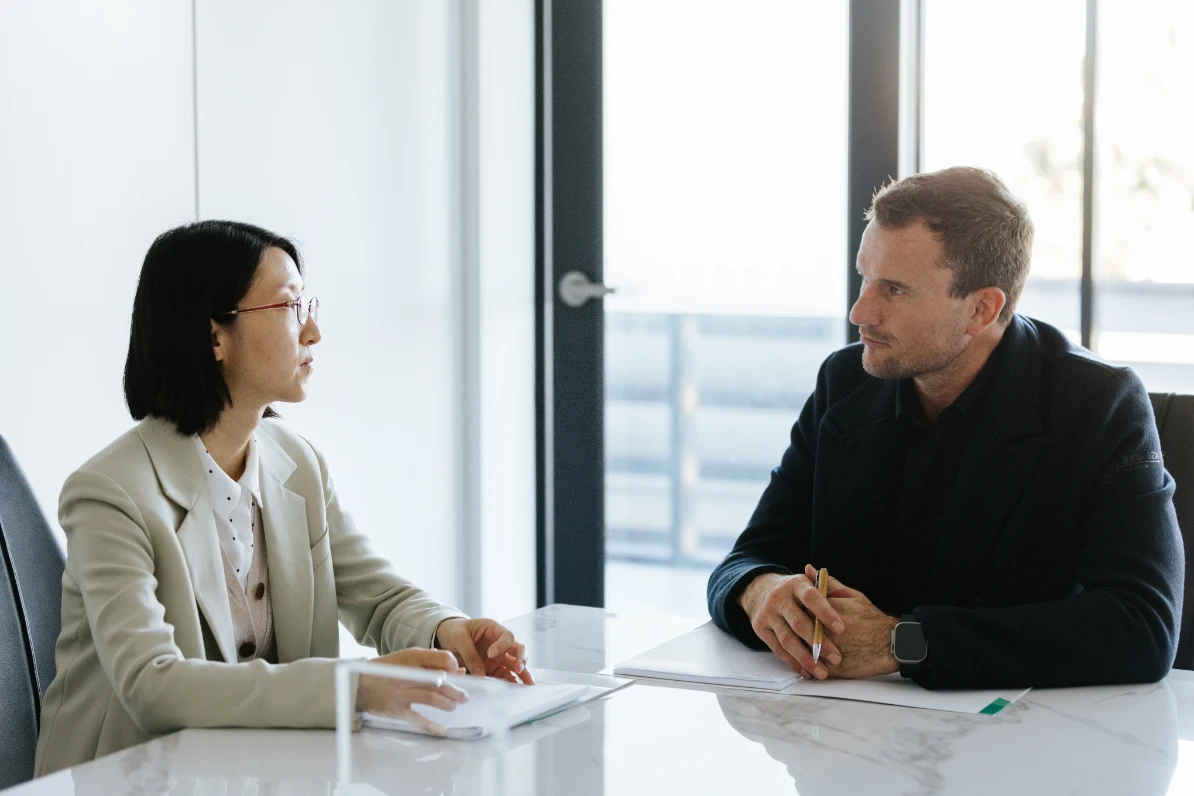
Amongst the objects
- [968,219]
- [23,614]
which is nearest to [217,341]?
[23,614]

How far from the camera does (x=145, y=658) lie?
4.38ft

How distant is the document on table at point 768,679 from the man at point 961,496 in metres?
0.02

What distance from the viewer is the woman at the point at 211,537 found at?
4.59 ft

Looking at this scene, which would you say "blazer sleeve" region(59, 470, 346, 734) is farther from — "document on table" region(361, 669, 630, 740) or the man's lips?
the man's lips

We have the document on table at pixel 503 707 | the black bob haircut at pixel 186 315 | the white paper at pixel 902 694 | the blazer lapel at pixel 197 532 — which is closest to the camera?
the document on table at pixel 503 707

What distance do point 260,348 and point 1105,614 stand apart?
1122 millimetres

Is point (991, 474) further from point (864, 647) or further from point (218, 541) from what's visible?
point (218, 541)

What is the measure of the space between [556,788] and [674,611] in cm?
237

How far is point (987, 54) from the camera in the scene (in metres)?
2.84

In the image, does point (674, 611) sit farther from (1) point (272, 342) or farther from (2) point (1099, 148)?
(1) point (272, 342)

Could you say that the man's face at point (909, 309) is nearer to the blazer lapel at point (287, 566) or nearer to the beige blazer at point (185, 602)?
the beige blazer at point (185, 602)

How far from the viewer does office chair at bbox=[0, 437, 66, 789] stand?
5.13 ft

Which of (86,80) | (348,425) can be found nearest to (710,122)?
(348,425)

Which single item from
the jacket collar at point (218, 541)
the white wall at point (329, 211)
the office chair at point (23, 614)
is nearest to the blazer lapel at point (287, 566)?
the jacket collar at point (218, 541)
